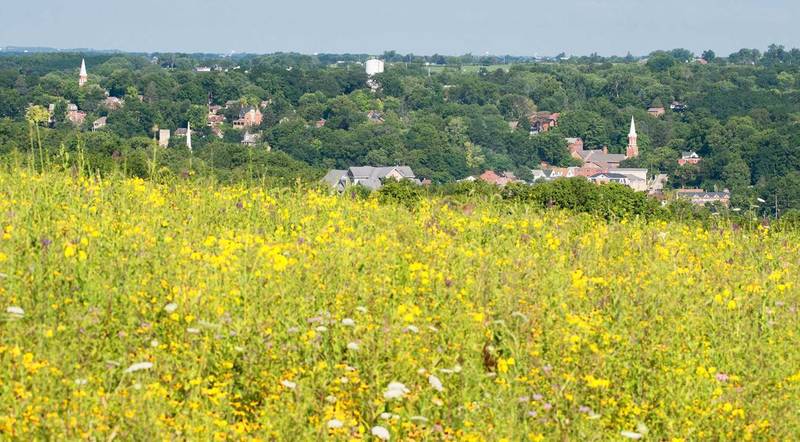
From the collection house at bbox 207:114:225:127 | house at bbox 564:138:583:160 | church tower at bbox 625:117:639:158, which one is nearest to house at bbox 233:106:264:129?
house at bbox 207:114:225:127

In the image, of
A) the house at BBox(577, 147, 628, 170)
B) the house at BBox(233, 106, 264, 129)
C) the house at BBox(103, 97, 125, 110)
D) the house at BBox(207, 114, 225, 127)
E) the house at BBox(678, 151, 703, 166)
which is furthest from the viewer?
the house at BBox(103, 97, 125, 110)

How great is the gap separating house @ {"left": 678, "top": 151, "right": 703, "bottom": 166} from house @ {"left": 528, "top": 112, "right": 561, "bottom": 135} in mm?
27068

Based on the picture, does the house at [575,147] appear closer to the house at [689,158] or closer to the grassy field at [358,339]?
the house at [689,158]

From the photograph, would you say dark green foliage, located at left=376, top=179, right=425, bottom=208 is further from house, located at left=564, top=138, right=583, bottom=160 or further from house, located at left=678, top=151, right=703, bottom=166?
house, located at left=564, top=138, right=583, bottom=160

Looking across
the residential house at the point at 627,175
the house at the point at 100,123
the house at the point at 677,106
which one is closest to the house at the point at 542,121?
the house at the point at 677,106

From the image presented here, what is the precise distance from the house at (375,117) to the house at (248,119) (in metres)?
12.0

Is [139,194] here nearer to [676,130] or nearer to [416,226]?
[416,226]

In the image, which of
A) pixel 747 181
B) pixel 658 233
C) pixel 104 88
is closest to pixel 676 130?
pixel 747 181

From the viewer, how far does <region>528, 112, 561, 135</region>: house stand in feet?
470

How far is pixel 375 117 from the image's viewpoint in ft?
439

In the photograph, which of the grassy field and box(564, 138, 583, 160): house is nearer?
the grassy field

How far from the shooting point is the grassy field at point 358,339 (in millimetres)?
4297

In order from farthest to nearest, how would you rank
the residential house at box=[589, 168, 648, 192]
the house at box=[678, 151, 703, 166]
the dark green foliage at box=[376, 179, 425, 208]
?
1. the house at box=[678, 151, 703, 166]
2. the residential house at box=[589, 168, 648, 192]
3. the dark green foliage at box=[376, 179, 425, 208]

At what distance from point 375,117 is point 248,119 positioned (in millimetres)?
14280
